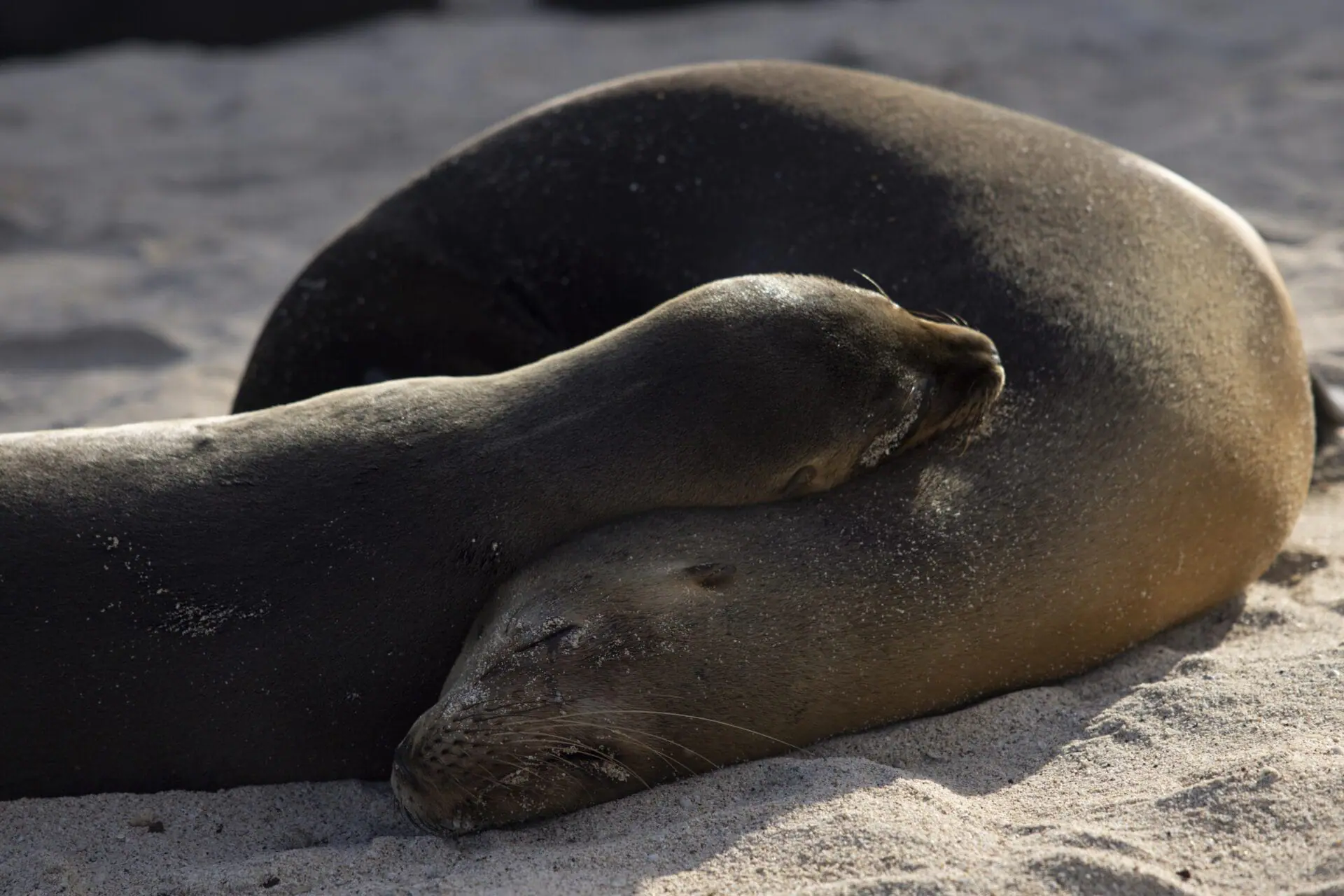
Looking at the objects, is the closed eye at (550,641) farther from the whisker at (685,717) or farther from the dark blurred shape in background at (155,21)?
the dark blurred shape in background at (155,21)

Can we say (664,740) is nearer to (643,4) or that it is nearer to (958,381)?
(958,381)

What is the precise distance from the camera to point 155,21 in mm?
A: 9812

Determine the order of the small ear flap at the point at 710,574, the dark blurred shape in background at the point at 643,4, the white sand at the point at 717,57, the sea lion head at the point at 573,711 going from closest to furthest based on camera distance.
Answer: the white sand at the point at 717,57 < the sea lion head at the point at 573,711 < the small ear flap at the point at 710,574 < the dark blurred shape in background at the point at 643,4

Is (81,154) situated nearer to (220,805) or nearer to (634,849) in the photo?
(220,805)

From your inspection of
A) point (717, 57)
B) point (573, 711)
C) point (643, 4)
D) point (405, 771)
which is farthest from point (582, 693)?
point (643, 4)

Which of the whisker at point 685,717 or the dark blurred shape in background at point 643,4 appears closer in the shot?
the whisker at point 685,717

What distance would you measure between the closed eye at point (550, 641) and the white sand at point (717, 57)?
0.33m

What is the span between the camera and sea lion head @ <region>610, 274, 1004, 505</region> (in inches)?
132

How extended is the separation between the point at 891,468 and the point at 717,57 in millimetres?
6044

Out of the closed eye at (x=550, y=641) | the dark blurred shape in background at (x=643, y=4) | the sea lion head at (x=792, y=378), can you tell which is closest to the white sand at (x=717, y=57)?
the dark blurred shape in background at (x=643, y=4)

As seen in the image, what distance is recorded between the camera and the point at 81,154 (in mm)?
8297

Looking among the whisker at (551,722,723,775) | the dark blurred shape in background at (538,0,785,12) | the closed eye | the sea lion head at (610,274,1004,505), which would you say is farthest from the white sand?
the sea lion head at (610,274,1004,505)

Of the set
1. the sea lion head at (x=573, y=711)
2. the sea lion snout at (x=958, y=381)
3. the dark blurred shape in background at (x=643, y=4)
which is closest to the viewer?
the sea lion head at (x=573, y=711)

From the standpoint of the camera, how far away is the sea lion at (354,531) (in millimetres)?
3301
